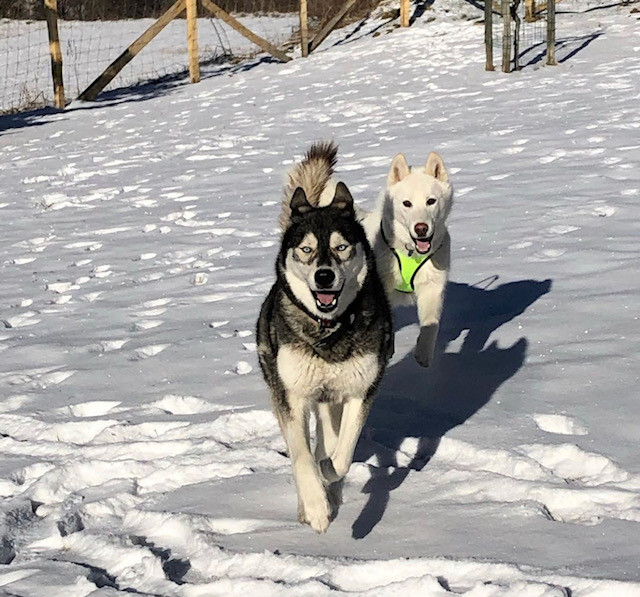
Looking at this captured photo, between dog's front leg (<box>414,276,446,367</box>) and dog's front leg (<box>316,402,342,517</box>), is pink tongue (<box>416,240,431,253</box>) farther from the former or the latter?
dog's front leg (<box>316,402,342,517</box>)

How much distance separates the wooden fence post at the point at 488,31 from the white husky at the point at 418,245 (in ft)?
35.0

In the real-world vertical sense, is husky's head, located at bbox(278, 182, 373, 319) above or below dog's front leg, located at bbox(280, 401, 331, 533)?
above

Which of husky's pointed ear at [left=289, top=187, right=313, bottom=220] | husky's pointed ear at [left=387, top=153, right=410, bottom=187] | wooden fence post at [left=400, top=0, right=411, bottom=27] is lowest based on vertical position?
husky's pointed ear at [left=387, top=153, right=410, bottom=187]

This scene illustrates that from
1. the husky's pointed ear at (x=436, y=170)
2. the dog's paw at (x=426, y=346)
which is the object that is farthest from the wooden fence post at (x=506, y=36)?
the dog's paw at (x=426, y=346)

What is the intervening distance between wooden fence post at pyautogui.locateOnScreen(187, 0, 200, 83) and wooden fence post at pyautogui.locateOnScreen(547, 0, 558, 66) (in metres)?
6.54

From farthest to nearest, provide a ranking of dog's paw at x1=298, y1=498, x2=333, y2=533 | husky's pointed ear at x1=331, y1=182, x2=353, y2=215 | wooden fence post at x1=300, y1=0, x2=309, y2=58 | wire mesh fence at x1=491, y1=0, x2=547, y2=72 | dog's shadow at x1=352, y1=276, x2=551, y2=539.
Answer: wooden fence post at x1=300, y1=0, x2=309, y2=58 < wire mesh fence at x1=491, y1=0, x2=547, y2=72 < husky's pointed ear at x1=331, y1=182, x2=353, y2=215 < dog's shadow at x1=352, y1=276, x2=551, y2=539 < dog's paw at x1=298, y1=498, x2=333, y2=533

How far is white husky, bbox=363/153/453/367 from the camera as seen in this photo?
442 cm

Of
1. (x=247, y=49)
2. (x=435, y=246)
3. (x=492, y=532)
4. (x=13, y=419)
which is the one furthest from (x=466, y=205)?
(x=247, y=49)

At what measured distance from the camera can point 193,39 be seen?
17219mm

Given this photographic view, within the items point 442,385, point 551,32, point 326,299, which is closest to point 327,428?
point 326,299

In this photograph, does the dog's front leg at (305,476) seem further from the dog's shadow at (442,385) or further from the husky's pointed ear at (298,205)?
the husky's pointed ear at (298,205)

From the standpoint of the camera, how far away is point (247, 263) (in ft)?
21.4

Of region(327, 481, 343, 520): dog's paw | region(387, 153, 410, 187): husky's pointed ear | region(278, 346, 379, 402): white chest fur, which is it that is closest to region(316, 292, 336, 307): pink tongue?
region(278, 346, 379, 402): white chest fur

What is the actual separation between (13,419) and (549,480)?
2.44 meters
